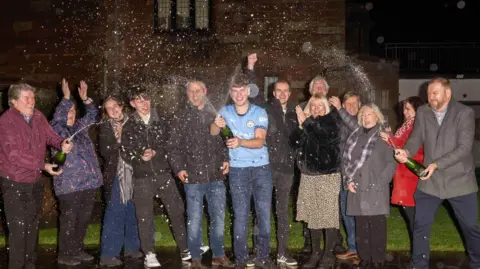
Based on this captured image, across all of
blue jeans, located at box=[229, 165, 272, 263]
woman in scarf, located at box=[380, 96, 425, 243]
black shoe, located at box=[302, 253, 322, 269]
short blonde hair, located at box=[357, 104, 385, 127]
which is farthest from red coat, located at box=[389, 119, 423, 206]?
blue jeans, located at box=[229, 165, 272, 263]

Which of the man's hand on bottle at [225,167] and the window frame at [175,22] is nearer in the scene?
the man's hand on bottle at [225,167]

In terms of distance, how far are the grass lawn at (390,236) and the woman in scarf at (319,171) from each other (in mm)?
1090

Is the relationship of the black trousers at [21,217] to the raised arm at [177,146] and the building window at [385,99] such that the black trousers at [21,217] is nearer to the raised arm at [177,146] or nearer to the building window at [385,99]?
the raised arm at [177,146]

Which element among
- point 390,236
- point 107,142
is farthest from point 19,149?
point 390,236

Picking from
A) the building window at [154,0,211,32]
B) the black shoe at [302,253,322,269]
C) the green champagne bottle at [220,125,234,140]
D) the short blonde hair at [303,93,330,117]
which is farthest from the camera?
the building window at [154,0,211,32]

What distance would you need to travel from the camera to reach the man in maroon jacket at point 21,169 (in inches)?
286

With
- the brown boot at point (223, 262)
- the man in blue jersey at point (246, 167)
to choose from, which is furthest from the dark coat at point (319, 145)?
the brown boot at point (223, 262)

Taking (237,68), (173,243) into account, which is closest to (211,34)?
(237,68)

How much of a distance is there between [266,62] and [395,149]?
991 cm

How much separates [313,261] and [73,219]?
2.88 m

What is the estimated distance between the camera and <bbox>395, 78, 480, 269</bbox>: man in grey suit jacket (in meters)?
7.02

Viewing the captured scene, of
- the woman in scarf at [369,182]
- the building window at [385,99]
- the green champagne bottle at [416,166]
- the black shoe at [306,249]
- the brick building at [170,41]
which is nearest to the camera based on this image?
the green champagne bottle at [416,166]

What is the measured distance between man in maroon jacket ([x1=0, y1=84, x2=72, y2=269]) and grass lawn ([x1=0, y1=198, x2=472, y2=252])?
1.79 m

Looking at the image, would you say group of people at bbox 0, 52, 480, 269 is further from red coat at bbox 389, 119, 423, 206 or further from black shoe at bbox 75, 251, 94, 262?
black shoe at bbox 75, 251, 94, 262
